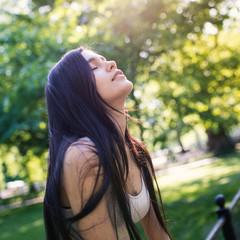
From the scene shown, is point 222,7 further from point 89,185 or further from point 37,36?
point 89,185

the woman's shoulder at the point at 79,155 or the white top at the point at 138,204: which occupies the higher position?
the woman's shoulder at the point at 79,155

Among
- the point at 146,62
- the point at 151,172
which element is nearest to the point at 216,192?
the point at 146,62

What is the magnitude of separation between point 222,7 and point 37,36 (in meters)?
4.17

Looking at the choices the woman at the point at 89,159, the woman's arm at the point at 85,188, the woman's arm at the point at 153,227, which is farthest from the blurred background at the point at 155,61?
the woman's arm at the point at 85,188

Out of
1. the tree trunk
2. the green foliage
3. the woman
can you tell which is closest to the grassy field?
the green foliage

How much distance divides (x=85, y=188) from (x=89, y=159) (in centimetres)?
12

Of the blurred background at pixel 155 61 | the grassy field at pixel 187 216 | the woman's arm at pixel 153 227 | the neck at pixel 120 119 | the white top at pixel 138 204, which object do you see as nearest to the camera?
the white top at pixel 138 204

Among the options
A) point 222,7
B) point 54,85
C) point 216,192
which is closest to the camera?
point 54,85

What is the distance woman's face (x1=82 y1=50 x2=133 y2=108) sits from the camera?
5.17 ft

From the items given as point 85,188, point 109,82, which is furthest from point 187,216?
point 85,188

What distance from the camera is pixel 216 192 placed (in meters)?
10.4

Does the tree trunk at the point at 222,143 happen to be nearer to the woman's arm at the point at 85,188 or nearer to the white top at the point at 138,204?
the white top at the point at 138,204

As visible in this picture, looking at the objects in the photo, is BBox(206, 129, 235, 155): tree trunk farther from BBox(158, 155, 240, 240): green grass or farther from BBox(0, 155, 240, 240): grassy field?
BBox(158, 155, 240, 240): green grass

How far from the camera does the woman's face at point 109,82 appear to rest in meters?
1.58
